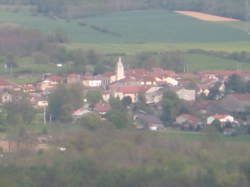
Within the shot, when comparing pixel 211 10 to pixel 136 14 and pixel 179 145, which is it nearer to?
pixel 136 14

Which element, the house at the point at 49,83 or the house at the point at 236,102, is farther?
the house at the point at 49,83

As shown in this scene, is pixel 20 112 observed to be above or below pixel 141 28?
below

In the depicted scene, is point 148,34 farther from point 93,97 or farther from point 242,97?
point 242,97

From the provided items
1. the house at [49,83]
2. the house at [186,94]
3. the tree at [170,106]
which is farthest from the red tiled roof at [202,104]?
the house at [49,83]

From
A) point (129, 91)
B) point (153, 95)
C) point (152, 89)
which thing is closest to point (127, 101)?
point (153, 95)

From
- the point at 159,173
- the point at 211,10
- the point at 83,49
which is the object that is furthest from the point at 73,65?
the point at 159,173

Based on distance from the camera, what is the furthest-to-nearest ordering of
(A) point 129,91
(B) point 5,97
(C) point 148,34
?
(C) point 148,34
(A) point 129,91
(B) point 5,97

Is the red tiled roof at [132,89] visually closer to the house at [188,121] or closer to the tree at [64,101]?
the tree at [64,101]

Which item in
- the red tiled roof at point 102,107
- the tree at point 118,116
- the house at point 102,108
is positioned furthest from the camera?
the red tiled roof at point 102,107
